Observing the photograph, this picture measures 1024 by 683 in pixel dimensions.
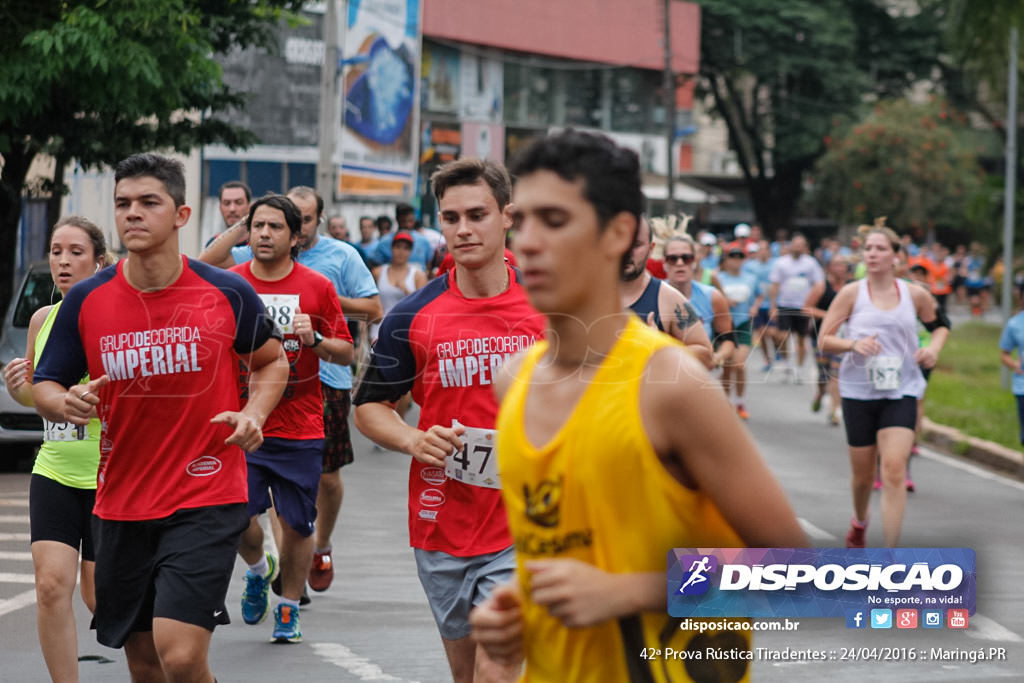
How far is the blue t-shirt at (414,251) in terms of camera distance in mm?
19328

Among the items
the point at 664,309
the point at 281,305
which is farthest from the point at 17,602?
the point at 664,309

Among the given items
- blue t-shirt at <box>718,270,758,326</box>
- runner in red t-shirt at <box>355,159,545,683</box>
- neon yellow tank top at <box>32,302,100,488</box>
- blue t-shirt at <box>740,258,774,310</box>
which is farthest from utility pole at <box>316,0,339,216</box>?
runner in red t-shirt at <box>355,159,545,683</box>

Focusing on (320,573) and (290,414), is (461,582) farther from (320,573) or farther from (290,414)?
(320,573)

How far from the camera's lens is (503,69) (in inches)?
1873

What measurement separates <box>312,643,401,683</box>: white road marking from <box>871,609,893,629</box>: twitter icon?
3848mm

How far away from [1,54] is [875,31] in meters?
46.7

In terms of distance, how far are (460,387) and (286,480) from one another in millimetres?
2543

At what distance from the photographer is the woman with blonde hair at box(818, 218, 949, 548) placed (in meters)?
9.19

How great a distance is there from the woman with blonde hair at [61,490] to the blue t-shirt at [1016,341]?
29.3 feet

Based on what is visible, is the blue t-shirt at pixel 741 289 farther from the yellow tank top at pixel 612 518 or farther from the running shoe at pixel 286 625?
the yellow tank top at pixel 612 518

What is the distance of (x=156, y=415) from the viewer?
5094mm

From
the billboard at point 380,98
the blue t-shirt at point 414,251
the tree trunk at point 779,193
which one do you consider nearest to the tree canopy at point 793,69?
the tree trunk at point 779,193

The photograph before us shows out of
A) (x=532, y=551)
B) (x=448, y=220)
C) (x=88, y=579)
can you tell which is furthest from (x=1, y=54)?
(x=532, y=551)

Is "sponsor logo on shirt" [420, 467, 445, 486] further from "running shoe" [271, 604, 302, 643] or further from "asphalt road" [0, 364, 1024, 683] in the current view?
"running shoe" [271, 604, 302, 643]
